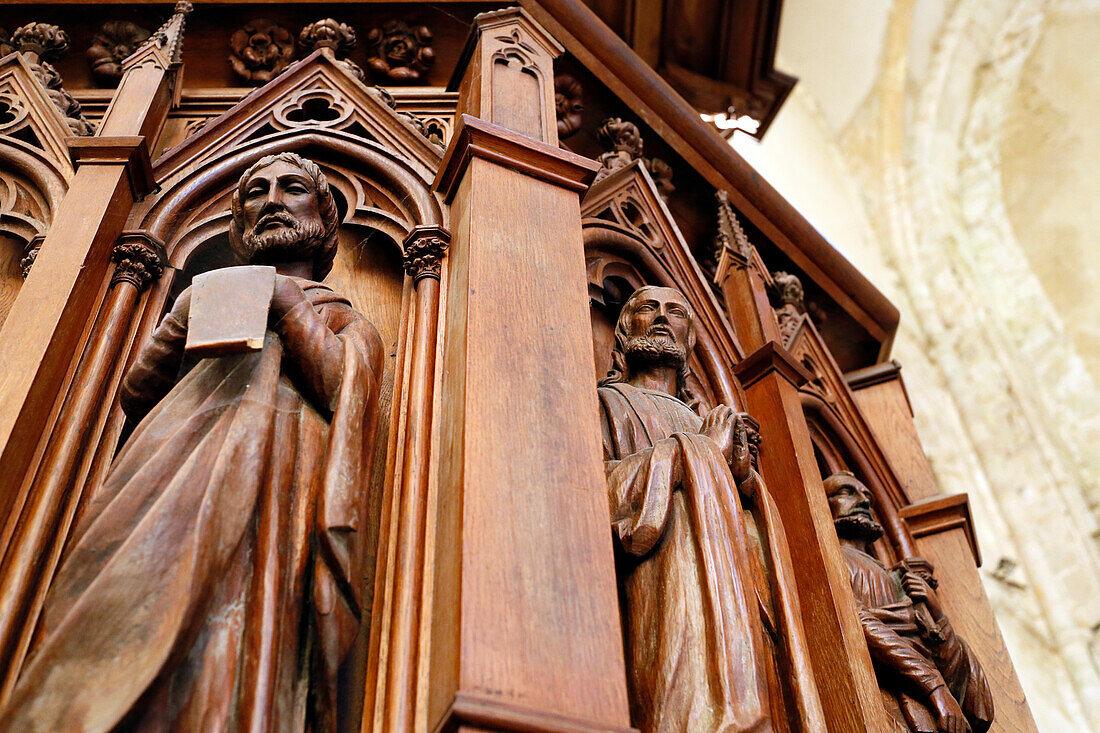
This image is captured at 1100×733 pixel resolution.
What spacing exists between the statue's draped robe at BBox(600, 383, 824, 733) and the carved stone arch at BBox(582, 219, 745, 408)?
82 centimetres

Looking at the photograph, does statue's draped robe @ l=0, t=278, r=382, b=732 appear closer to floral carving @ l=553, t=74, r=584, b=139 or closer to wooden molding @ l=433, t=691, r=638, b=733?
wooden molding @ l=433, t=691, r=638, b=733

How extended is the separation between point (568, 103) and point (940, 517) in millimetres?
2039

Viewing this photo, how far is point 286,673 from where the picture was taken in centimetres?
159

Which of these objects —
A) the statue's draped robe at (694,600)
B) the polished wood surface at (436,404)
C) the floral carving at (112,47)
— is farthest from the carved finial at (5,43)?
the statue's draped robe at (694,600)

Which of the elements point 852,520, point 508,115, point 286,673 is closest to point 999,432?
point 852,520

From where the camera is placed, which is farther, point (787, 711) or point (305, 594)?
point (787, 711)

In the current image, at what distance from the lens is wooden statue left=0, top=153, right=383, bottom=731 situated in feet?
4.66

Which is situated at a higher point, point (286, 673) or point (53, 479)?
point (53, 479)

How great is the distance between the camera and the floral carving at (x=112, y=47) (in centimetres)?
336

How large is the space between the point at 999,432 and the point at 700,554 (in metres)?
5.25

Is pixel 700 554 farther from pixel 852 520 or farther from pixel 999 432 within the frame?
pixel 999 432

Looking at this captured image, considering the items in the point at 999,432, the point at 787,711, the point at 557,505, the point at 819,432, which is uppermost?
the point at 999,432

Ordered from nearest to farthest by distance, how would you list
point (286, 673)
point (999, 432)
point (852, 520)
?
point (286, 673) < point (852, 520) < point (999, 432)

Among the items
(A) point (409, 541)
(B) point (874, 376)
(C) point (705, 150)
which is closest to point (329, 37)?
(C) point (705, 150)
